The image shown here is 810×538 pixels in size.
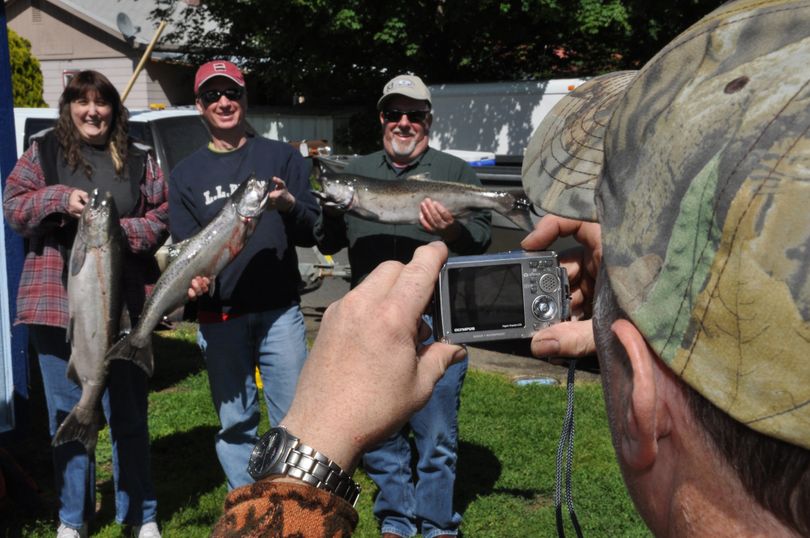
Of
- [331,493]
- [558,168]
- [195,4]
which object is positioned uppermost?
[195,4]

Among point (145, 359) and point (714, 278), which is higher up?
point (714, 278)

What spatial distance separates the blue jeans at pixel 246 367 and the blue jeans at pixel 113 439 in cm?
42

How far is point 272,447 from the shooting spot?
1.45m

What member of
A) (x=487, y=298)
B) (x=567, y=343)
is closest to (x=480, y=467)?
(x=487, y=298)

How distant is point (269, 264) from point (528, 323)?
104 inches

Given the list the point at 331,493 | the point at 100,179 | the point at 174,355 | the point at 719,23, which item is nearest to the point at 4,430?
the point at 100,179

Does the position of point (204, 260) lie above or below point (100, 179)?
below

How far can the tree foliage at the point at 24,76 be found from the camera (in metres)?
17.8

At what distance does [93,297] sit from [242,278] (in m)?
0.74

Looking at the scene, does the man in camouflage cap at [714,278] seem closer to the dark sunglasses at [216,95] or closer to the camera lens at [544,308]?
the camera lens at [544,308]

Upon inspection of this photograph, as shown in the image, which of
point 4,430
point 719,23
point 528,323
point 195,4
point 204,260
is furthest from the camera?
point 195,4

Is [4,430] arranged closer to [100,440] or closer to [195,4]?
[100,440]

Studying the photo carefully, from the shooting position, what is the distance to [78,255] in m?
4.22

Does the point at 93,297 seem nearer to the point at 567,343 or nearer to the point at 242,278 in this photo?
the point at 242,278
